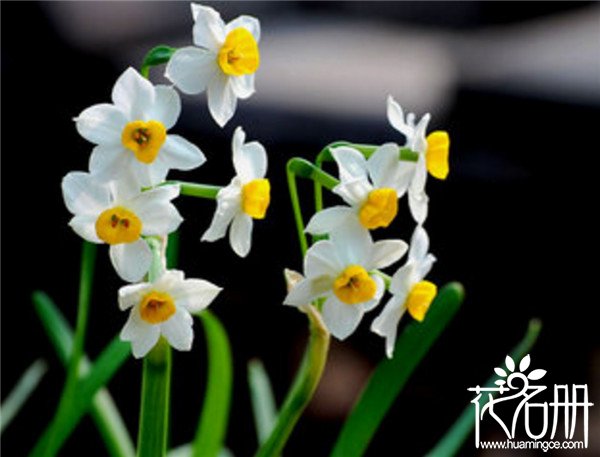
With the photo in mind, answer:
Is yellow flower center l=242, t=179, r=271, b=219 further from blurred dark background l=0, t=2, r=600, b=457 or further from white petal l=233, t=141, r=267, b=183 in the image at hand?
blurred dark background l=0, t=2, r=600, b=457

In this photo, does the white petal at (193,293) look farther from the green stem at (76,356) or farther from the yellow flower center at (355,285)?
the green stem at (76,356)

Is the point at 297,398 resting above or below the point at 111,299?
below

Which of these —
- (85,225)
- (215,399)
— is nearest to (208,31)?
(85,225)

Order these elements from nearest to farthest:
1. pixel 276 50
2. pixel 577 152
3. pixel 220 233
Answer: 1. pixel 220 233
2. pixel 577 152
3. pixel 276 50

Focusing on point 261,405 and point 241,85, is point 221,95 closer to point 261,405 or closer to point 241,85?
point 241,85

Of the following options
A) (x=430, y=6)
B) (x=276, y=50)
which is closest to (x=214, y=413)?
(x=276, y=50)

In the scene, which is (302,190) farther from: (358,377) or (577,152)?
(577,152)

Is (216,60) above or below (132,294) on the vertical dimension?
above
